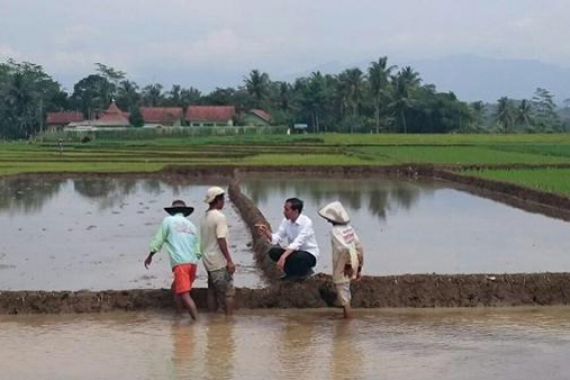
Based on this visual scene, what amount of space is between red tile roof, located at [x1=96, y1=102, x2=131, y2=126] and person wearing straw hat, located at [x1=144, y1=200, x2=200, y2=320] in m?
62.8

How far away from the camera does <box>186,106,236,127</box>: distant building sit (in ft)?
237

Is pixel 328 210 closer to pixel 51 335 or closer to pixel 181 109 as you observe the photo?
pixel 51 335

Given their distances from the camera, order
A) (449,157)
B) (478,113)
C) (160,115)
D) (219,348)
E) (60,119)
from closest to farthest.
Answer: (219,348) → (449,157) → (478,113) → (160,115) → (60,119)

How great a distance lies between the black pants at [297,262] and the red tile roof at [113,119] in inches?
2467

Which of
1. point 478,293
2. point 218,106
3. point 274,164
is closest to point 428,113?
point 218,106

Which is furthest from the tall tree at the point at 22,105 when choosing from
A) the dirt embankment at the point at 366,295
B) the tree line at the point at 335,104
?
the dirt embankment at the point at 366,295

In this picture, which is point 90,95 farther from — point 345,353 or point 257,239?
point 345,353

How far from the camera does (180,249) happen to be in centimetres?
739

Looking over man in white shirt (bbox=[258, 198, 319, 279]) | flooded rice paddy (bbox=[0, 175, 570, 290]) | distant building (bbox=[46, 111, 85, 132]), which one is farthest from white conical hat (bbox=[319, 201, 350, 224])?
distant building (bbox=[46, 111, 85, 132])

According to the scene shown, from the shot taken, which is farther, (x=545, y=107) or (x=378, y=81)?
(x=545, y=107)

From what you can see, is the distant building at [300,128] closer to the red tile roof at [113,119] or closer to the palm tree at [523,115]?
the red tile roof at [113,119]

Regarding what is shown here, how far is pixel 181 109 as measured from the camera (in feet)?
246

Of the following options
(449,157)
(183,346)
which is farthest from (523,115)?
(183,346)

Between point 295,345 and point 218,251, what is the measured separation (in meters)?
1.27
